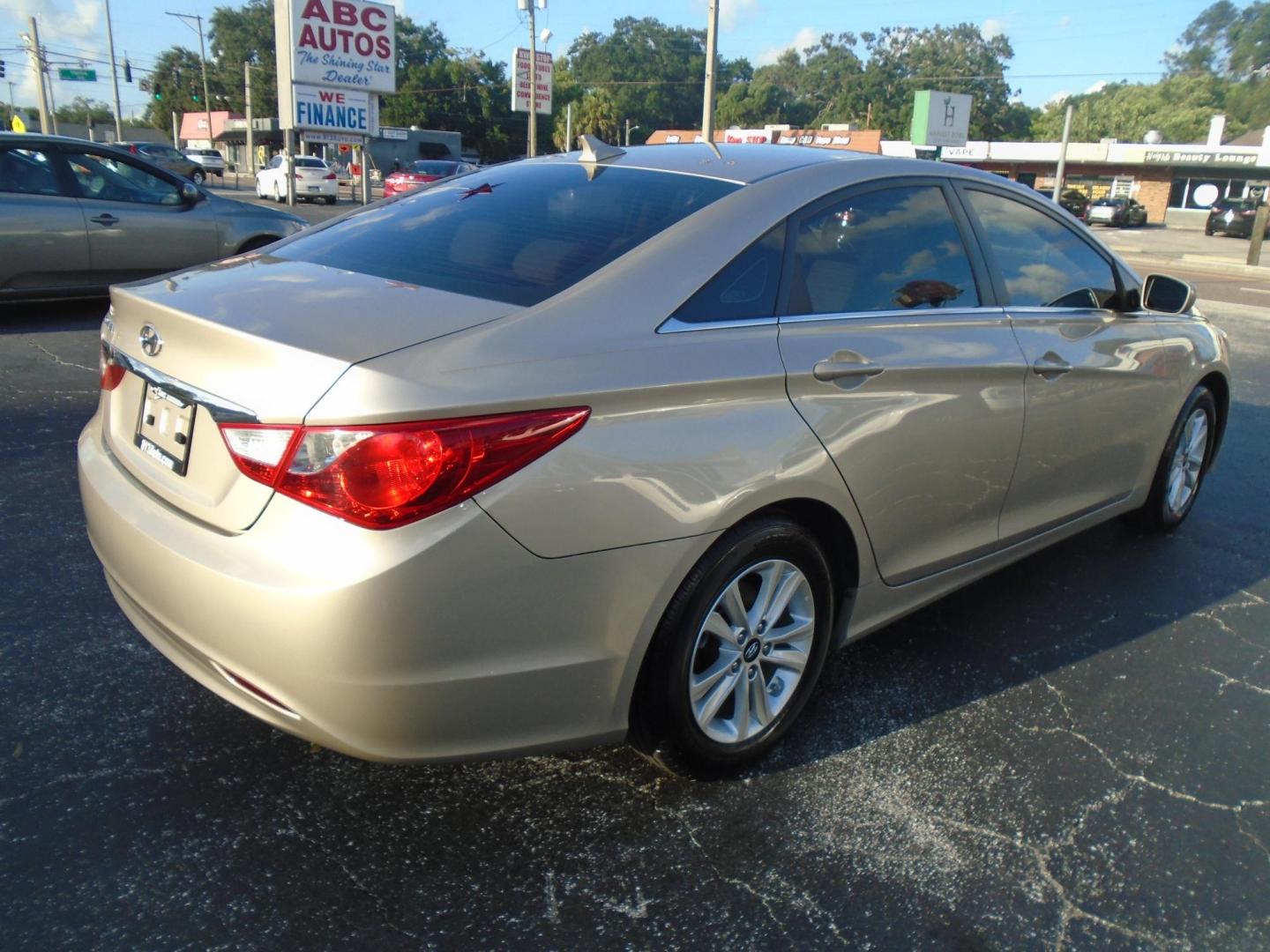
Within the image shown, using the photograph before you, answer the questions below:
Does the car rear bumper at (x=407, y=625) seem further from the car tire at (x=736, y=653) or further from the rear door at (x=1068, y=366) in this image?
the rear door at (x=1068, y=366)

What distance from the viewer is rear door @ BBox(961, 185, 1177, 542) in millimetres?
3391

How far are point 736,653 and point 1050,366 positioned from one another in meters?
1.64

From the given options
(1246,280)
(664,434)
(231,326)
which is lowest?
(1246,280)

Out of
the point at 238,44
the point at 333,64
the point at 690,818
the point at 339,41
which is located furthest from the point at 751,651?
the point at 238,44

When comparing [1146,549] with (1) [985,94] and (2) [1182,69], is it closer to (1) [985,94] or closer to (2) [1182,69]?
(1) [985,94]

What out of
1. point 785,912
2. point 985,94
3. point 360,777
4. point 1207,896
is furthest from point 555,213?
point 985,94

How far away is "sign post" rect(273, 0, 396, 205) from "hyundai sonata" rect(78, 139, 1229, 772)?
1891 cm

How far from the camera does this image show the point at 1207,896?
2365 millimetres

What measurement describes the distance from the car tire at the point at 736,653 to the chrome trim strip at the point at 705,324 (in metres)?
0.49

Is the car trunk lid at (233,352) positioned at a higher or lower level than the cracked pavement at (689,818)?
higher

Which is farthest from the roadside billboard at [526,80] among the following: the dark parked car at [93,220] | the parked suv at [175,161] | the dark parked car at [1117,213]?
the dark parked car at [93,220]

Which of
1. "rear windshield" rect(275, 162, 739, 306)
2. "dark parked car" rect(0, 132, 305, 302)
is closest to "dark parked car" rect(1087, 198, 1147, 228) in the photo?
"dark parked car" rect(0, 132, 305, 302)

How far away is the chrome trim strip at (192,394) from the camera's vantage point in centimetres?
209

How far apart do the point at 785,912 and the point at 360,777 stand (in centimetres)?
114
